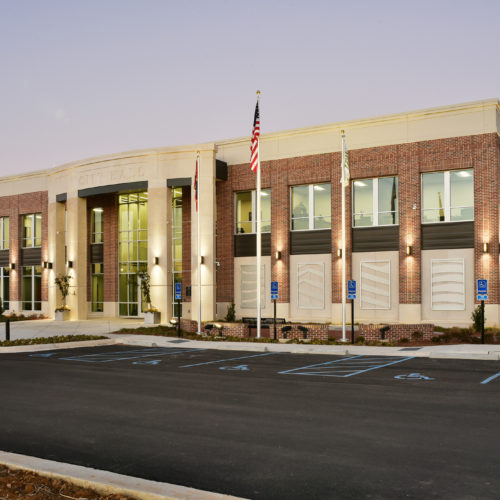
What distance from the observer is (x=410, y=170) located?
29625 millimetres

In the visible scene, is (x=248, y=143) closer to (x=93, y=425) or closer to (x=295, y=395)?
(x=295, y=395)

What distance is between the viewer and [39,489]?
18.7 ft

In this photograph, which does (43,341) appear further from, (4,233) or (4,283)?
(4,233)

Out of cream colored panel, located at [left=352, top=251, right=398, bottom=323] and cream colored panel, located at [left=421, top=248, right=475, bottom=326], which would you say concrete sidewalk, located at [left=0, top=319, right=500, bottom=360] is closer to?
cream colored panel, located at [left=421, top=248, right=475, bottom=326]

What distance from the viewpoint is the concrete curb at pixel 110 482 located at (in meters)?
5.39

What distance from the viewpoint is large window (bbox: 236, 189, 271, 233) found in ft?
112

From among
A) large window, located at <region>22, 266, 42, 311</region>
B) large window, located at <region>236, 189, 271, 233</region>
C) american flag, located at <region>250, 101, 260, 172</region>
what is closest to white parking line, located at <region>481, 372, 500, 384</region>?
american flag, located at <region>250, 101, 260, 172</region>

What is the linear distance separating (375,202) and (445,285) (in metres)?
5.57

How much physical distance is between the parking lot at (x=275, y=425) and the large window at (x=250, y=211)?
1819cm

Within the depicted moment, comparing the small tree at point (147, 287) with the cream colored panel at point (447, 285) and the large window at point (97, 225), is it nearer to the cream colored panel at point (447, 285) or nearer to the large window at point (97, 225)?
the large window at point (97, 225)

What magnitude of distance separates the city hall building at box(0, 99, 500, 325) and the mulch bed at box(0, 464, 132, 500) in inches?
874

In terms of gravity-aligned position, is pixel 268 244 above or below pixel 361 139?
below

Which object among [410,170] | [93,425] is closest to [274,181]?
[410,170]

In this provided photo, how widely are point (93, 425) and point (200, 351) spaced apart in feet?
39.7
